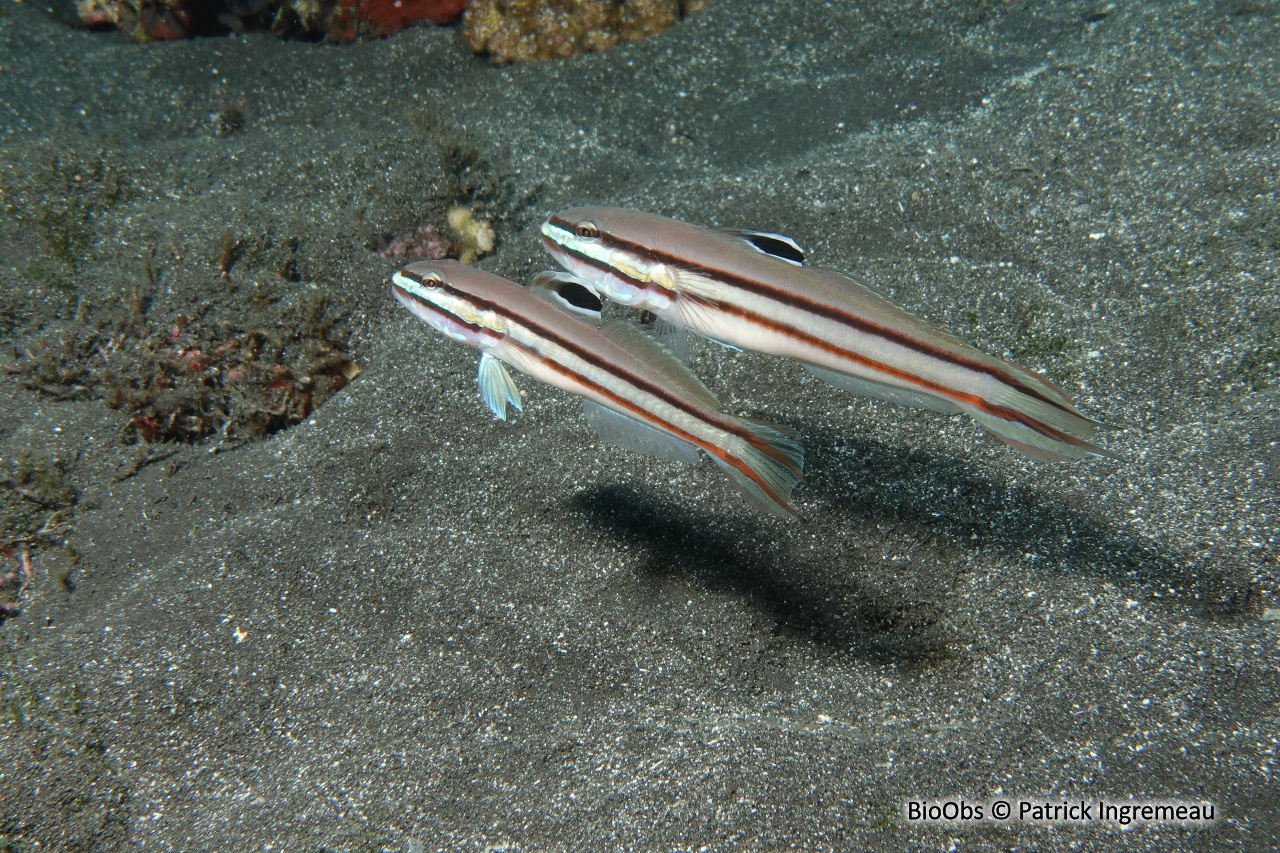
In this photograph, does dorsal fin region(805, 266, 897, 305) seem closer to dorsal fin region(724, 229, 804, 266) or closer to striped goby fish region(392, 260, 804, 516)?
dorsal fin region(724, 229, 804, 266)

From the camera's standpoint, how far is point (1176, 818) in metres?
2.16

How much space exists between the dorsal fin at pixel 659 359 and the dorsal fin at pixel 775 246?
0.56m

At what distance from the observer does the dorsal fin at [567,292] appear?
104 inches

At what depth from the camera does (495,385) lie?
110 inches

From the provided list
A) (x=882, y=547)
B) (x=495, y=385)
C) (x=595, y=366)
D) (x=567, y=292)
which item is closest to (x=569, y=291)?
(x=567, y=292)

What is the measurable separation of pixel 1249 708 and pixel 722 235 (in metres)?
2.77

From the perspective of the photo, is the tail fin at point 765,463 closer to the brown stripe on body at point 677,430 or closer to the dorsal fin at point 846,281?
the brown stripe on body at point 677,430

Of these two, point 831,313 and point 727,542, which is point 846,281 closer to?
point 831,313

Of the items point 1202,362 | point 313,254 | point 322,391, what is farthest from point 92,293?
point 1202,362

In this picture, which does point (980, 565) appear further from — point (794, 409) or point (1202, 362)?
point (1202, 362)

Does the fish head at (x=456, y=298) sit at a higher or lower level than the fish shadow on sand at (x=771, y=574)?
higher

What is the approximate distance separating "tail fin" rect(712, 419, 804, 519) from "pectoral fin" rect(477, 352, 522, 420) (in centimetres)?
103

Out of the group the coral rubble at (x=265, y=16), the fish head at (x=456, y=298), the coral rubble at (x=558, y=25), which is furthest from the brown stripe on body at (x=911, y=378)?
the coral rubble at (x=265, y=16)

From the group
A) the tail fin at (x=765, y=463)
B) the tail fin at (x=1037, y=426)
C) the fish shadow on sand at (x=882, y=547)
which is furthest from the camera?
the fish shadow on sand at (x=882, y=547)
